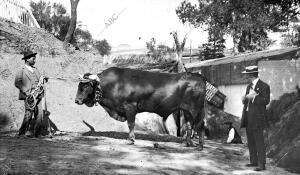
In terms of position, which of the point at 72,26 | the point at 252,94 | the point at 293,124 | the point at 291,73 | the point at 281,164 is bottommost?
the point at 281,164

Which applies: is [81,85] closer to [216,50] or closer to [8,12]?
[8,12]

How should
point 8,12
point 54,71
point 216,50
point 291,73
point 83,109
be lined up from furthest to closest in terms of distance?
1. point 216,50
2. point 8,12
3. point 54,71
4. point 83,109
5. point 291,73

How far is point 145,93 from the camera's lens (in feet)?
32.3

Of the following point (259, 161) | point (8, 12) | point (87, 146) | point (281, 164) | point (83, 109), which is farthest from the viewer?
point (8, 12)

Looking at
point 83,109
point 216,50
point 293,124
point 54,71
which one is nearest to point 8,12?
point 54,71

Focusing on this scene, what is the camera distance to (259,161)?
695 cm

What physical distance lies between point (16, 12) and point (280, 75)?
13.0m

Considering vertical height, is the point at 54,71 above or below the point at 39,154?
above

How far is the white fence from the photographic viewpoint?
17438 millimetres

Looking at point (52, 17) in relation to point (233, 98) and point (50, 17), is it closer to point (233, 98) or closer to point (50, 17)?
point (50, 17)

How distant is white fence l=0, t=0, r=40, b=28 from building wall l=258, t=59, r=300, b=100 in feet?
39.9

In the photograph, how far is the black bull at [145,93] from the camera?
386 inches

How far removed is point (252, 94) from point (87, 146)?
3.83 meters

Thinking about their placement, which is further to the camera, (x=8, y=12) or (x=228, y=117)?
(x=8, y=12)
